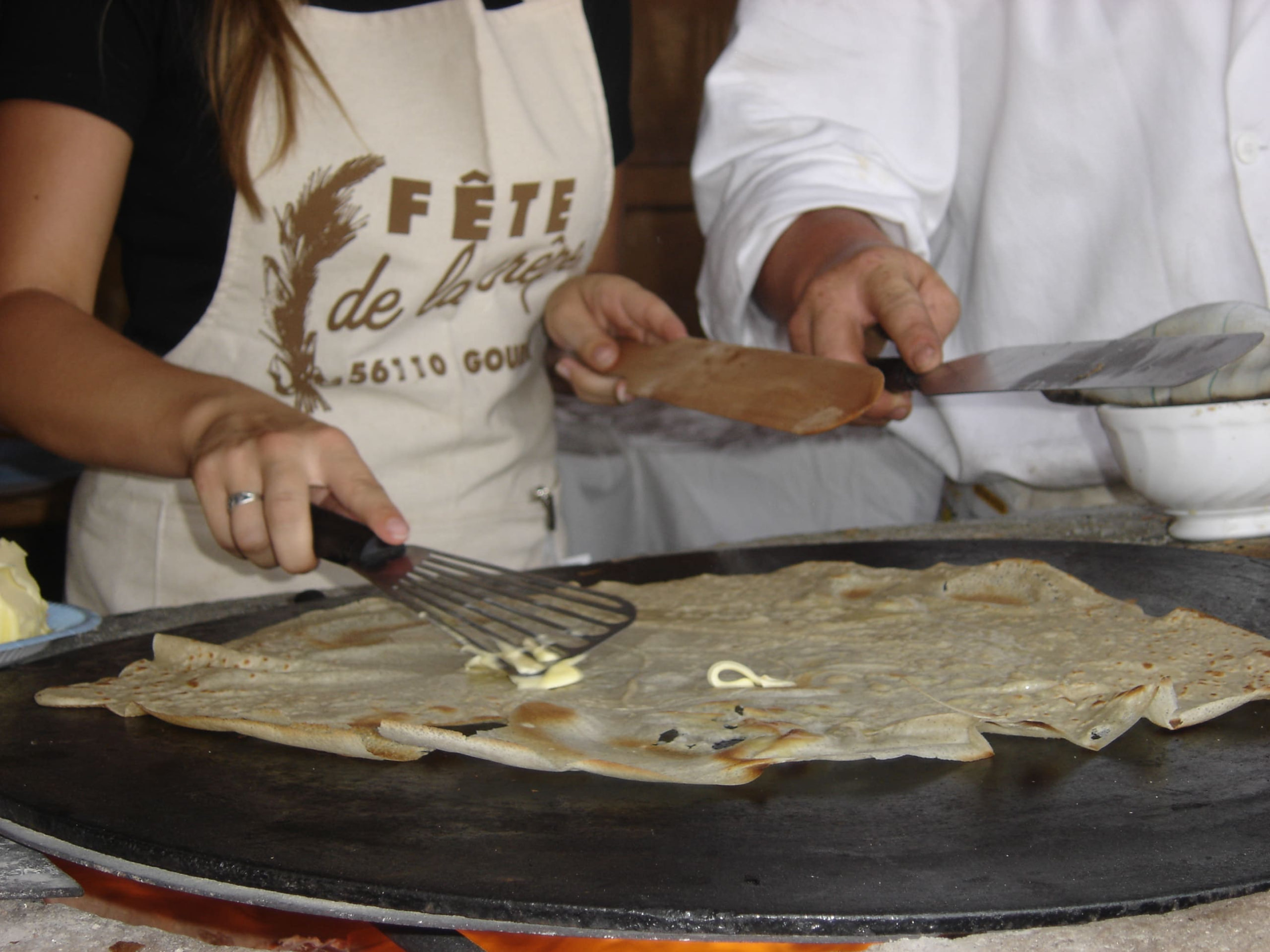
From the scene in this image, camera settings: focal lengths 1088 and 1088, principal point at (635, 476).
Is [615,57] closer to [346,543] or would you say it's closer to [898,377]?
[898,377]

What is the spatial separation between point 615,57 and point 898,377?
3.02ft

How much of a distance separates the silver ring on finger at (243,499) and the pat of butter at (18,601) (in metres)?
0.23

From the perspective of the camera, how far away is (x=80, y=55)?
4.32ft

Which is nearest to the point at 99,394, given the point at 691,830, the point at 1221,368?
the point at 691,830

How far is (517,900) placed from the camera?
570mm

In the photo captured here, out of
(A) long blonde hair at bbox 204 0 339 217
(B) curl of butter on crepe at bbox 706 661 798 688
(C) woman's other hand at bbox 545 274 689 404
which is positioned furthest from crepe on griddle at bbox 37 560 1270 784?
(A) long blonde hair at bbox 204 0 339 217

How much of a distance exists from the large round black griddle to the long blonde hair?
88 cm

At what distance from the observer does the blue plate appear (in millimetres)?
1059

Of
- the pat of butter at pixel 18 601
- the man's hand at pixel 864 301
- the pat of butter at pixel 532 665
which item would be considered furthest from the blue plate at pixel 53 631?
the man's hand at pixel 864 301

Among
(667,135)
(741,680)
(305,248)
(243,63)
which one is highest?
(243,63)

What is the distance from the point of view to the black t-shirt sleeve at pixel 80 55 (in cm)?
129

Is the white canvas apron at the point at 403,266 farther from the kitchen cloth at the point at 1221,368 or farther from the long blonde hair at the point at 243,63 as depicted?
the kitchen cloth at the point at 1221,368

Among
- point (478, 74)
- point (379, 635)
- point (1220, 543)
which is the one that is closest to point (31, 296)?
point (379, 635)

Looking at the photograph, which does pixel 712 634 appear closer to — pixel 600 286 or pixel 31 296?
pixel 600 286
